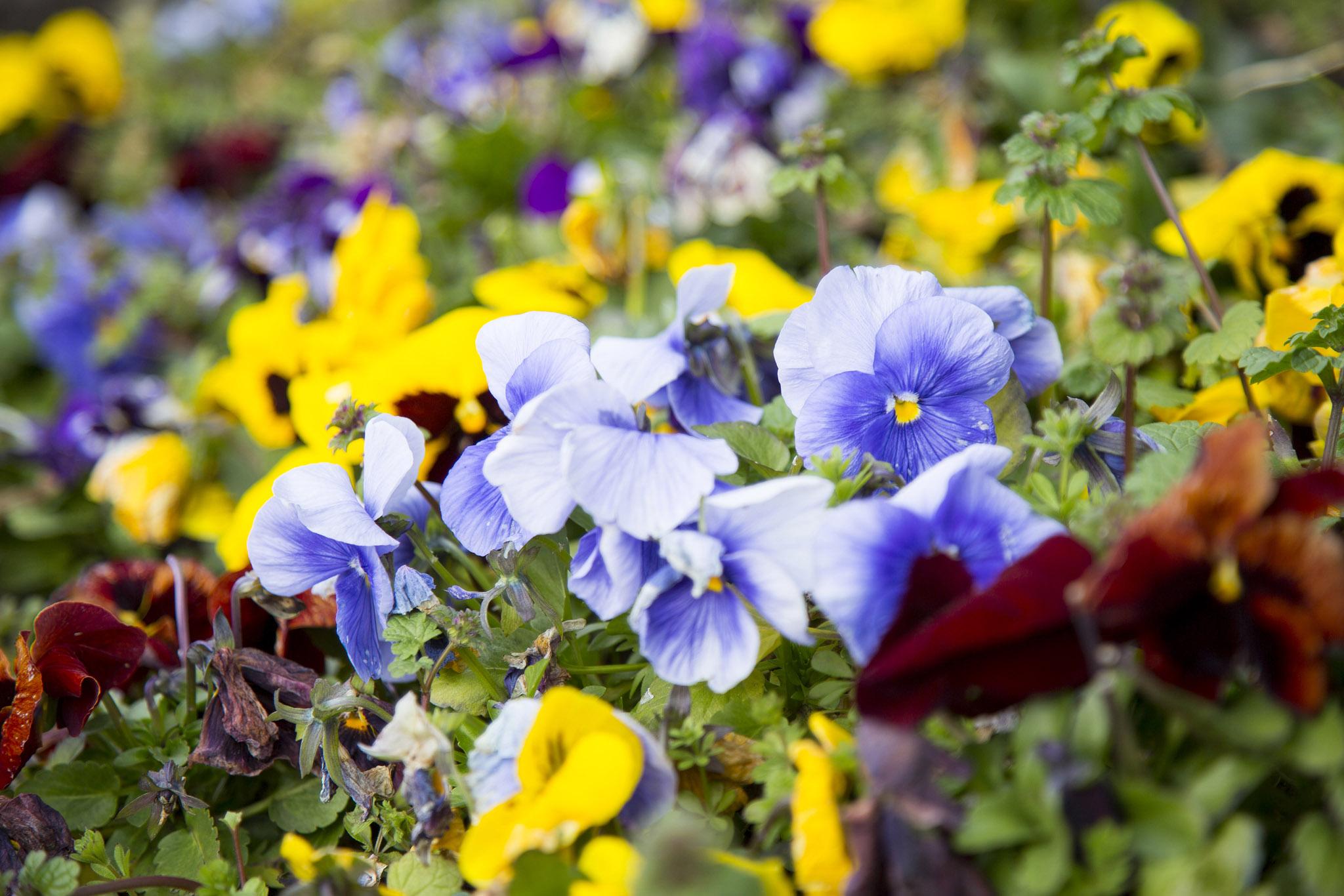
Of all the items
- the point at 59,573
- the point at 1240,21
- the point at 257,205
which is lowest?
the point at 59,573

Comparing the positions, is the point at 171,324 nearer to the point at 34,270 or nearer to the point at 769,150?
the point at 34,270

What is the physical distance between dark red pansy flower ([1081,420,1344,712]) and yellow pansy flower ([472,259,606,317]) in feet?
1.91

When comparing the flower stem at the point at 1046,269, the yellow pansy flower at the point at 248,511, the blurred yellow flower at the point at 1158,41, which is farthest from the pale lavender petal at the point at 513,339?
the blurred yellow flower at the point at 1158,41

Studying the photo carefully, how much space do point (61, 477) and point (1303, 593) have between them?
1540 millimetres

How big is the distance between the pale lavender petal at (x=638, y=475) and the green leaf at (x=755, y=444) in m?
0.09

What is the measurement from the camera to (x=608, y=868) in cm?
48

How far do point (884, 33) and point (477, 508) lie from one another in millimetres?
1255

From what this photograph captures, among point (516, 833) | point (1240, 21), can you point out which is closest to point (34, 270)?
point (516, 833)

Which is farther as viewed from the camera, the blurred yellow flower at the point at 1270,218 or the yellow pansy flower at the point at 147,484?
the yellow pansy flower at the point at 147,484

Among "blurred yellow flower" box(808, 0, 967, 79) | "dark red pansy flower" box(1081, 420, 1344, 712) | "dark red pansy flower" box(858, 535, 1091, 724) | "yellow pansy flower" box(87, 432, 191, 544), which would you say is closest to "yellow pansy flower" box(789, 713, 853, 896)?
"dark red pansy flower" box(858, 535, 1091, 724)

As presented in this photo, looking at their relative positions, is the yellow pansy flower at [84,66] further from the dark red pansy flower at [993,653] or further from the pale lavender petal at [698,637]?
the dark red pansy flower at [993,653]

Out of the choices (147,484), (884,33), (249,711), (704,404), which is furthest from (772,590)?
(884,33)

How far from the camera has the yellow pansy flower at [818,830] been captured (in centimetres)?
49

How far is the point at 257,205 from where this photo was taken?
1727 mm
